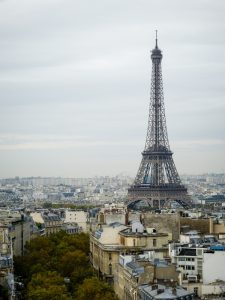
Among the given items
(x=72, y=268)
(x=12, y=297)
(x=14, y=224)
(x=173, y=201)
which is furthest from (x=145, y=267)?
(x=173, y=201)

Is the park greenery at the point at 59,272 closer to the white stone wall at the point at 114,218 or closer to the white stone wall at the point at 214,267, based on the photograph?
the white stone wall at the point at 114,218

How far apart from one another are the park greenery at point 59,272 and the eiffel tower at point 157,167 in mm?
40378

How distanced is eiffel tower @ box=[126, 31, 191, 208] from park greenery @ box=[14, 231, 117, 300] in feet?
132

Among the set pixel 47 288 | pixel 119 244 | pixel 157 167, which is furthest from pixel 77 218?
pixel 47 288

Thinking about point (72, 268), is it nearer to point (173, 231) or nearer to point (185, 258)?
point (173, 231)

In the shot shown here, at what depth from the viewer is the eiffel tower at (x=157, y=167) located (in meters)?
124

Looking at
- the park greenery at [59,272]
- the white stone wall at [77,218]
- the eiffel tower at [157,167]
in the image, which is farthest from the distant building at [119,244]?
the eiffel tower at [157,167]

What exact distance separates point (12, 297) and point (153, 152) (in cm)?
7642

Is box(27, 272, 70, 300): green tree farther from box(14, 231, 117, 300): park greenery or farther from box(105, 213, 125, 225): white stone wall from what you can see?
box(105, 213, 125, 225): white stone wall

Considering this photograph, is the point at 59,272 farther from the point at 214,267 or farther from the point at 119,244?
the point at 214,267

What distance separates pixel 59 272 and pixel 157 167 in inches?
2591

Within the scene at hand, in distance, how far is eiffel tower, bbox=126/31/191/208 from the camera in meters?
124

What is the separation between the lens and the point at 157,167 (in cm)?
12706

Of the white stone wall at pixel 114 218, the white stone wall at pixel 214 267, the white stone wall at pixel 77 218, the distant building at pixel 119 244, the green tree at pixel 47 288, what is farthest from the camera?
the white stone wall at pixel 77 218
